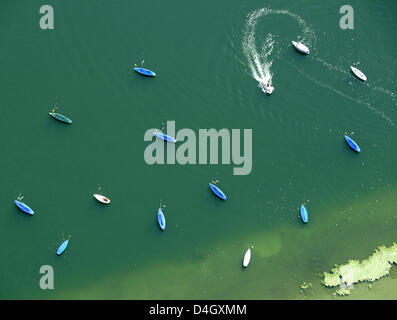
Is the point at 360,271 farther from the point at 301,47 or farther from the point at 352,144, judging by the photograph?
the point at 301,47

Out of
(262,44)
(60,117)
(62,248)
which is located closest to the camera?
(62,248)

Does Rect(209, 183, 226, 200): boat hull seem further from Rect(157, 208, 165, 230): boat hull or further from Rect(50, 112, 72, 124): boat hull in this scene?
Rect(50, 112, 72, 124): boat hull

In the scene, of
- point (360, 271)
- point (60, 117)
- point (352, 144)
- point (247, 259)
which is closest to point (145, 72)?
point (60, 117)

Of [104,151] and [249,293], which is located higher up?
[104,151]

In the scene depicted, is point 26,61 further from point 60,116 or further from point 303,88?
point 303,88

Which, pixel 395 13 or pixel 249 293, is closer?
pixel 249 293

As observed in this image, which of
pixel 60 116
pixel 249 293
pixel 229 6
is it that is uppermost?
pixel 229 6

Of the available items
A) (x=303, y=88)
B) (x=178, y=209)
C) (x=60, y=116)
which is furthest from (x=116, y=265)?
(x=303, y=88)
